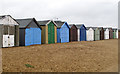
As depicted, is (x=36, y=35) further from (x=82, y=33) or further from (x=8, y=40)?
(x=82, y=33)

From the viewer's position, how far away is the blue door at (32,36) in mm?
19156

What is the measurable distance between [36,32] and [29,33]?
1.58 metres

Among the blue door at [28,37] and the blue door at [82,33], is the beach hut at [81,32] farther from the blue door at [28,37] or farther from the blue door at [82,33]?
the blue door at [28,37]

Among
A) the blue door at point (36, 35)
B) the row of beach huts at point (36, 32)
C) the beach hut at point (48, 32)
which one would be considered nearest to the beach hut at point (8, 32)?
the row of beach huts at point (36, 32)

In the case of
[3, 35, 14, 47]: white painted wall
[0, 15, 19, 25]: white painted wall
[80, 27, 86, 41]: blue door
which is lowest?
[3, 35, 14, 47]: white painted wall

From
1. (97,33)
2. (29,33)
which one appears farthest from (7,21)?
(97,33)

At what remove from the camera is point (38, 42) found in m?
21.3

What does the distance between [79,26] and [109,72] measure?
2191 cm

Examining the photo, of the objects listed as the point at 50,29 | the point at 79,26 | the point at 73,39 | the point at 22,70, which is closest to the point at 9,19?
the point at 50,29

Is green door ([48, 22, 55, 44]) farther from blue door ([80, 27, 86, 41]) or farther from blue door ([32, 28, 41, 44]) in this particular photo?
blue door ([80, 27, 86, 41])

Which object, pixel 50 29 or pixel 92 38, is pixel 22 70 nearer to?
pixel 50 29

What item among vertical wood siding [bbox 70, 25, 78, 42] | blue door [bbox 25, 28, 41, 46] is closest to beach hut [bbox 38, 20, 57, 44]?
blue door [bbox 25, 28, 41, 46]

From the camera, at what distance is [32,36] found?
2008 cm

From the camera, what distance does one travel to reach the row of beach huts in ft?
54.9
